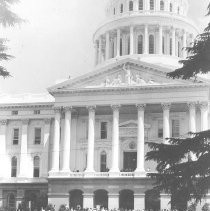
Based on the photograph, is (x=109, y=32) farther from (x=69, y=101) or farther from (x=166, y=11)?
(x=69, y=101)

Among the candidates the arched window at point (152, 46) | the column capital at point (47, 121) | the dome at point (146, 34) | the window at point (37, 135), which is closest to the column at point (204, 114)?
the dome at point (146, 34)

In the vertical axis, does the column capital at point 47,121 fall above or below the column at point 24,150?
above

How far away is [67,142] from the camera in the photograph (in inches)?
2522

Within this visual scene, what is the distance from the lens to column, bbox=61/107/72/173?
6331cm

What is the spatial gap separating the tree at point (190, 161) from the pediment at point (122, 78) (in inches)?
1807

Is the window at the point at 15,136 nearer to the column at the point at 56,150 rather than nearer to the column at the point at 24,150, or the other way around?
the column at the point at 24,150

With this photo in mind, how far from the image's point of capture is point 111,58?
85.5 metres

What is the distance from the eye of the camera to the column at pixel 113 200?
60688mm

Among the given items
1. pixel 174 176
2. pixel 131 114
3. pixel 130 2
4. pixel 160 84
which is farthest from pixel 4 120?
pixel 174 176

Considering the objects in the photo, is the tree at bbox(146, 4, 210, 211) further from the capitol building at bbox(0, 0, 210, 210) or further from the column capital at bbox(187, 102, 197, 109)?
the column capital at bbox(187, 102, 197, 109)

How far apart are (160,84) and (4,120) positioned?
2383 centimetres

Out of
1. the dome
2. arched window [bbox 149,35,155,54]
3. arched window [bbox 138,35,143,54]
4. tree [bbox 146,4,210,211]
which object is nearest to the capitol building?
the dome

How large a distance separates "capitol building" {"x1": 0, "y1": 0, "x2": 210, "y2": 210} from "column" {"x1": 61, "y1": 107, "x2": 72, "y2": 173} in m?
0.12

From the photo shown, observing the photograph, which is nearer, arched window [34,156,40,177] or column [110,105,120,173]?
column [110,105,120,173]
